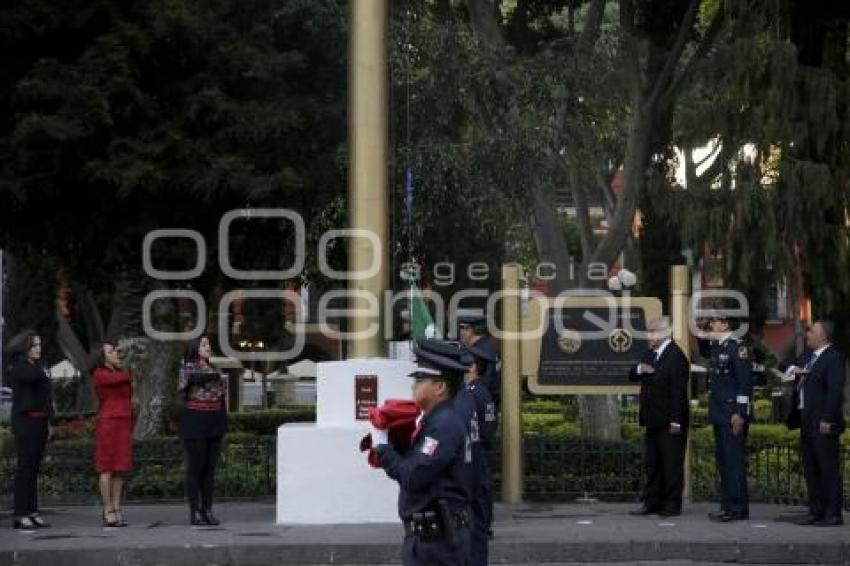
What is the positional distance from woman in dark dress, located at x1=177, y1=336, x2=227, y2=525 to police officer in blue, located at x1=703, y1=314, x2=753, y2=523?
4.59 metres

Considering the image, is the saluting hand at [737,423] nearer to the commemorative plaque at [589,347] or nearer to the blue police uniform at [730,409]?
the blue police uniform at [730,409]

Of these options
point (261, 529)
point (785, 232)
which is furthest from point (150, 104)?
point (785, 232)

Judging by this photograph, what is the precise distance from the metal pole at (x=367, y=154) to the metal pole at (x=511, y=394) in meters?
2.12

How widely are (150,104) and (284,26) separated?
2.49 m

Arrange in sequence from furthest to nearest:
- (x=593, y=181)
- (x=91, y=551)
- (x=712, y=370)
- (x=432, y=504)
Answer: (x=593, y=181) → (x=712, y=370) → (x=91, y=551) → (x=432, y=504)

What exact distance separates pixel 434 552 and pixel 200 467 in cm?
699

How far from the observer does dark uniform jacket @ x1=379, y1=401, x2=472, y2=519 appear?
24.1ft

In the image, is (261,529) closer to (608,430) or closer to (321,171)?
(321,171)

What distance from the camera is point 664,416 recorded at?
48.6ft

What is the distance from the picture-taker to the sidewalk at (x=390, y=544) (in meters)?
12.7

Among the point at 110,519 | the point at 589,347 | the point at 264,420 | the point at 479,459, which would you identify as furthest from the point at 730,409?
the point at 264,420

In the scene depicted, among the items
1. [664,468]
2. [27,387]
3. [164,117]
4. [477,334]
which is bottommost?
[664,468]

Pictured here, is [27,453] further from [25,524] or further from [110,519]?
[110,519]

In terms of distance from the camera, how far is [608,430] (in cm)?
2236
